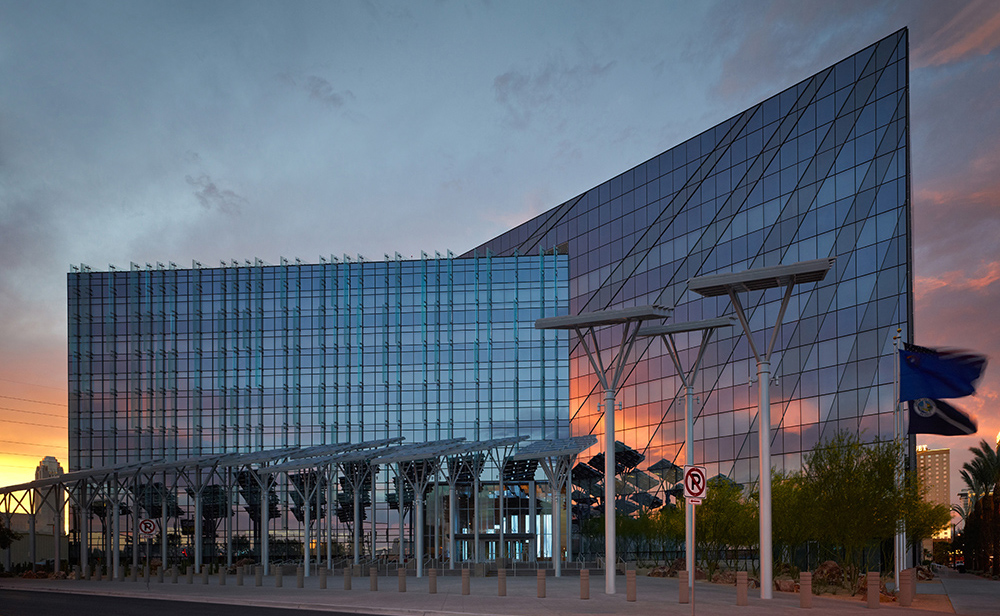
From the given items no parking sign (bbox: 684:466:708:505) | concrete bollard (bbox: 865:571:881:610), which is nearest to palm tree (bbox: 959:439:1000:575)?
concrete bollard (bbox: 865:571:881:610)

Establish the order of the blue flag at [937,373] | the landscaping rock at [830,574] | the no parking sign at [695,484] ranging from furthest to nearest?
the landscaping rock at [830,574]
the blue flag at [937,373]
the no parking sign at [695,484]

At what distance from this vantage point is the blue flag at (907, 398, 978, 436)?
32500 millimetres

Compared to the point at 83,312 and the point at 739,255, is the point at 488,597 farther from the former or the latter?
the point at 83,312

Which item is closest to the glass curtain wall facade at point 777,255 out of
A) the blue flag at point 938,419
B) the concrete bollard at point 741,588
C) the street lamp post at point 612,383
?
the blue flag at point 938,419

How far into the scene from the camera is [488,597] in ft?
102

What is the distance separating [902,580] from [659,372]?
43.1 metres

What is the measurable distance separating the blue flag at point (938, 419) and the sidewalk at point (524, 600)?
5.82 metres

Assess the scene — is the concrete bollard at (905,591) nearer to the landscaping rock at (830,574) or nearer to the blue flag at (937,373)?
the blue flag at (937,373)

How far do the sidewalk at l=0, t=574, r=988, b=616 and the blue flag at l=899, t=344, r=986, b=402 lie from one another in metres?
7.14

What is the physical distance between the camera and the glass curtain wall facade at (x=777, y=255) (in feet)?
177

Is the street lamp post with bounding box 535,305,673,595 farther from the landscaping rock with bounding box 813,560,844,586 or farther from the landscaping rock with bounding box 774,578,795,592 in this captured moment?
the landscaping rock with bounding box 813,560,844,586

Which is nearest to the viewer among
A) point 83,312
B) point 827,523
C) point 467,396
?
point 827,523

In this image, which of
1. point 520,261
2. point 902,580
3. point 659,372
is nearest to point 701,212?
point 659,372

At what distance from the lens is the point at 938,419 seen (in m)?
32.9
